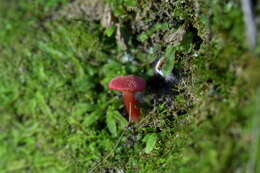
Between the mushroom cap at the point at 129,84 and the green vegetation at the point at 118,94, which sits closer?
the green vegetation at the point at 118,94

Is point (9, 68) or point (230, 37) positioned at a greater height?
point (230, 37)

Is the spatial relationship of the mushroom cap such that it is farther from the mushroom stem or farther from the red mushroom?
the mushroom stem

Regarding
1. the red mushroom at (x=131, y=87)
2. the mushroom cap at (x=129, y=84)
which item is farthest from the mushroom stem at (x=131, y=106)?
the mushroom cap at (x=129, y=84)

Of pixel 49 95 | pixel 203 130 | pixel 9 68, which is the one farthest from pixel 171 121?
pixel 9 68

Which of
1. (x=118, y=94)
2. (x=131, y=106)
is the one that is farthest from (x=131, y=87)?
(x=118, y=94)

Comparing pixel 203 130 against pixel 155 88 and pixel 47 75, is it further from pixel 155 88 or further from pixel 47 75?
pixel 47 75

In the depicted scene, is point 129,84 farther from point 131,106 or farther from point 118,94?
point 118,94

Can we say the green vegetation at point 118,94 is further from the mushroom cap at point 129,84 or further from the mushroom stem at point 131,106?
the mushroom cap at point 129,84
